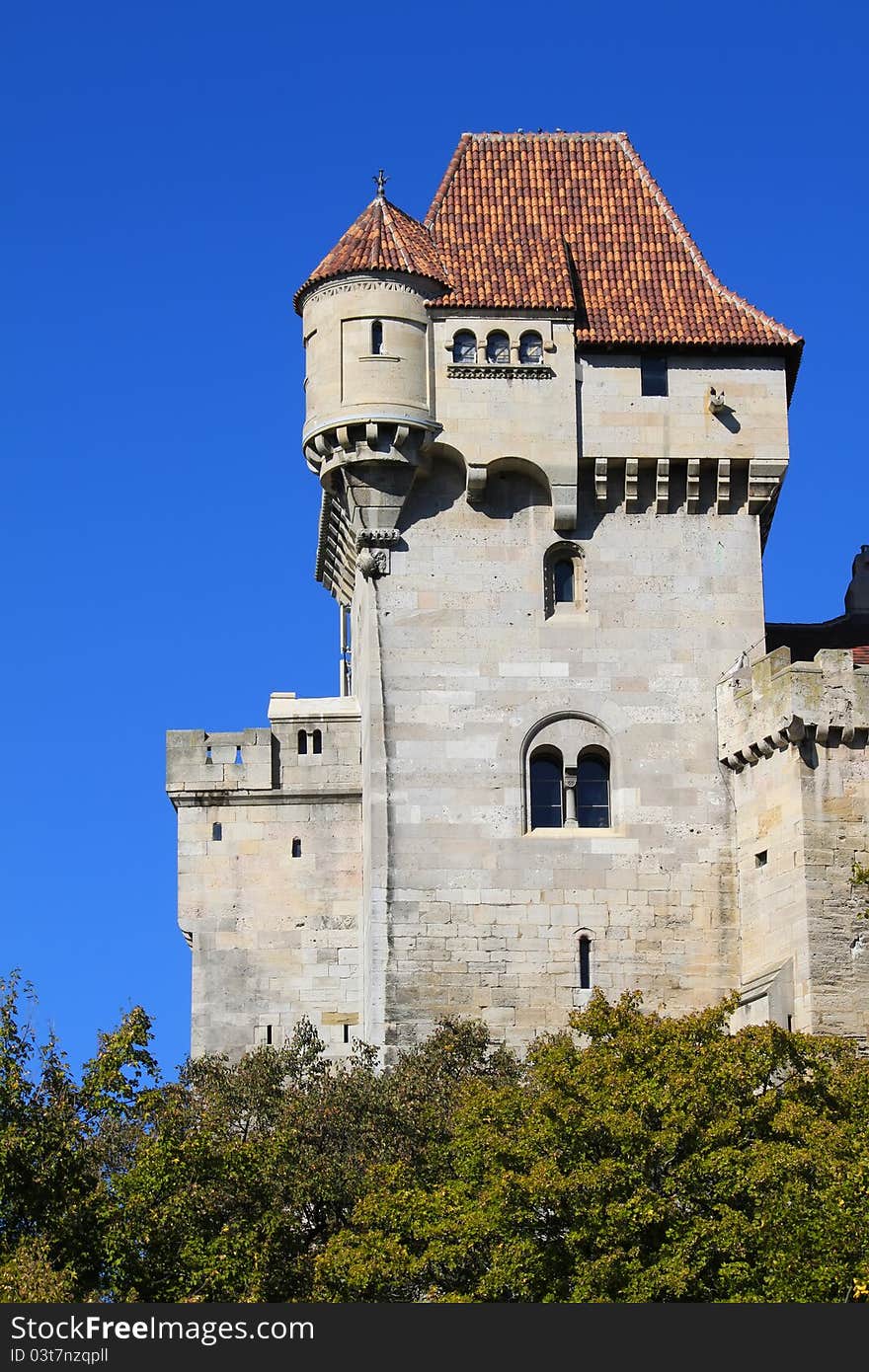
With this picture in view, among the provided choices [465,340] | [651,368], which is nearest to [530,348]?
[465,340]

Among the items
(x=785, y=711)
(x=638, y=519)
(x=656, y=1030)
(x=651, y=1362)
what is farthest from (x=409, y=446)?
(x=651, y=1362)

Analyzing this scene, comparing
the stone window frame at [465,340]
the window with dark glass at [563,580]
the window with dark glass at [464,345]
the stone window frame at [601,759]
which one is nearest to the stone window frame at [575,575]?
the window with dark glass at [563,580]

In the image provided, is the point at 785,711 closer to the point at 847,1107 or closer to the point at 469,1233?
the point at 847,1107

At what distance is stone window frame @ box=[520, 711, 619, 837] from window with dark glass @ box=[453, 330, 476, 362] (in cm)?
788

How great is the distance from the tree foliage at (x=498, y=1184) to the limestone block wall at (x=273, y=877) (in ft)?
38.6

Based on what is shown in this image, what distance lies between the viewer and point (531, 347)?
2512 inches

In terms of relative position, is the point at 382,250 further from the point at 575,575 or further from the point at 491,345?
the point at 575,575

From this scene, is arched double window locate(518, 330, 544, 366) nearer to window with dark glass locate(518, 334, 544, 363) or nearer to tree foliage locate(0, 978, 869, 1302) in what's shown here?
window with dark glass locate(518, 334, 544, 363)

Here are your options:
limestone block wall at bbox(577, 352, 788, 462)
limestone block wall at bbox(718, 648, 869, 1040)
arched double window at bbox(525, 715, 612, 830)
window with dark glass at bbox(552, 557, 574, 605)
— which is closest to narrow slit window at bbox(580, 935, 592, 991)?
arched double window at bbox(525, 715, 612, 830)

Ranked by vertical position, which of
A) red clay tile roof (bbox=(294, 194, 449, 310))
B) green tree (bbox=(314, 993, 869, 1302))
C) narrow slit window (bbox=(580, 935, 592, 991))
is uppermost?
red clay tile roof (bbox=(294, 194, 449, 310))

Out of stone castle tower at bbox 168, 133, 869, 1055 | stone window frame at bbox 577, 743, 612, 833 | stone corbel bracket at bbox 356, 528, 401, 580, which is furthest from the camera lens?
stone corbel bracket at bbox 356, 528, 401, 580

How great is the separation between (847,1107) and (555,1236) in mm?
5515

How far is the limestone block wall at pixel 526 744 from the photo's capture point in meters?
60.5

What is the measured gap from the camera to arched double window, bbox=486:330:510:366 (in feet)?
209
